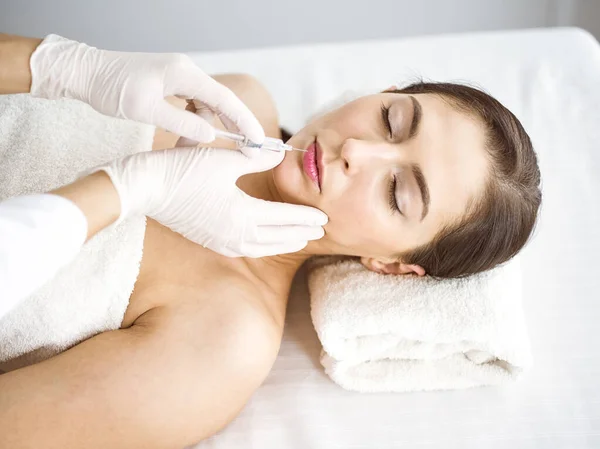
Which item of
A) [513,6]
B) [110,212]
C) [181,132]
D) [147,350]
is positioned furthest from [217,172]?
[513,6]

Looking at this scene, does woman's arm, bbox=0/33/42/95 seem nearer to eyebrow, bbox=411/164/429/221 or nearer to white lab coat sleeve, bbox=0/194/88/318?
white lab coat sleeve, bbox=0/194/88/318

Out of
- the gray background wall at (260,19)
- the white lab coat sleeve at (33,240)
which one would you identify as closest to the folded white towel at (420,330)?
the white lab coat sleeve at (33,240)

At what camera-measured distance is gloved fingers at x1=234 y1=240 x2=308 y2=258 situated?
4.30ft

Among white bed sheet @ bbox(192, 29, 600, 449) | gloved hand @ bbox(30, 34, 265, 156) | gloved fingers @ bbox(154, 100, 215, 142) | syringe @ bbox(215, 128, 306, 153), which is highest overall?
gloved hand @ bbox(30, 34, 265, 156)

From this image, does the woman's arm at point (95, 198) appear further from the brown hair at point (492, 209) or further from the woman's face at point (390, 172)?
the brown hair at point (492, 209)

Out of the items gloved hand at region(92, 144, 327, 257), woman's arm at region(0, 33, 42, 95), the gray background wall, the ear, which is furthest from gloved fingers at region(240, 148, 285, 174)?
the gray background wall

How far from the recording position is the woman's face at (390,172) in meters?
1.30

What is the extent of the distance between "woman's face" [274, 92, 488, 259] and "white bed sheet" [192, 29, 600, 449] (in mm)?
391

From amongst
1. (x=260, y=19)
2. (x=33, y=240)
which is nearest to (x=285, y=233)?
(x=33, y=240)

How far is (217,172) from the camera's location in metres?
1.21

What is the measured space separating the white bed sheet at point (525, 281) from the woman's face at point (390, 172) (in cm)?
39

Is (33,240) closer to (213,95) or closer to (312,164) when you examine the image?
(213,95)

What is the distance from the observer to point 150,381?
120cm

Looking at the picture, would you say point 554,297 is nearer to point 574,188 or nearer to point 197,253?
point 574,188
